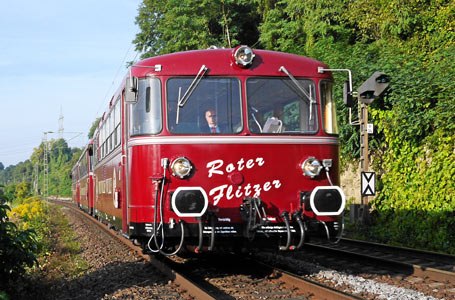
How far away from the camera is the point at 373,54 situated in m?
21.9

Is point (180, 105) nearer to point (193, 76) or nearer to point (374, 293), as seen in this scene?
point (193, 76)

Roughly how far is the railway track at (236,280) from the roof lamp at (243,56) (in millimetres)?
2925

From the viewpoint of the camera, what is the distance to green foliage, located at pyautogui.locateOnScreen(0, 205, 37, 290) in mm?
8156

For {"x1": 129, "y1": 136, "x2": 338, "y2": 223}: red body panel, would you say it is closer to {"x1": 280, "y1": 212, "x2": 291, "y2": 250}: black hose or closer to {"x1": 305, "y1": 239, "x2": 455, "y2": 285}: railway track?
{"x1": 280, "y1": 212, "x2": 291, "y2": 250}: black hose

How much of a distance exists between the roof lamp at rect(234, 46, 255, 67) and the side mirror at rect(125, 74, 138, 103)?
138cm

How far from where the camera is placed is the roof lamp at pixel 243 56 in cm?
841

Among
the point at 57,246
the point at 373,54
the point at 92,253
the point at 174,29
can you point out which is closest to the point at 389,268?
the point at 92,253

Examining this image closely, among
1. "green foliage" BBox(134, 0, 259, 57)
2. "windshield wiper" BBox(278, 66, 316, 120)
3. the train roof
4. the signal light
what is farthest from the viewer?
"green foliage" BBox(134, 0, 259, 57)

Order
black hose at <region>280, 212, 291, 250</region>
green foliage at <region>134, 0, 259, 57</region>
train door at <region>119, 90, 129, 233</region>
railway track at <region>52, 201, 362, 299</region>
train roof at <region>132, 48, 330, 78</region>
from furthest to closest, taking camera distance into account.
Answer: green foliage at <region>134, 0, 259, 57</region> → train door at <region>119, 90, 129, 233</region> → train roof at <region>132, 48, 330, 78</region> → black hose at <region>280, 212, 291, 250</region> → railway track at <region>52, 201, 362, 299</region>

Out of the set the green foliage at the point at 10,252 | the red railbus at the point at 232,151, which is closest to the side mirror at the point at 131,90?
the red railbus at the point at 232,151

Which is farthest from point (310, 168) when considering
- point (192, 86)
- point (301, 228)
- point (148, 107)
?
point (148, 107)

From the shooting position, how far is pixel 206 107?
27.1ft

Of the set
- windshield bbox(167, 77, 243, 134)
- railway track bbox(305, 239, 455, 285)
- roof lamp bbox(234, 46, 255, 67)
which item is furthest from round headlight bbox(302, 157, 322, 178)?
railway track bbox(305, 239, 455, 285)

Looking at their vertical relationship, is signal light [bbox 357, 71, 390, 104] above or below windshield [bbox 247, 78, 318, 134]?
above
